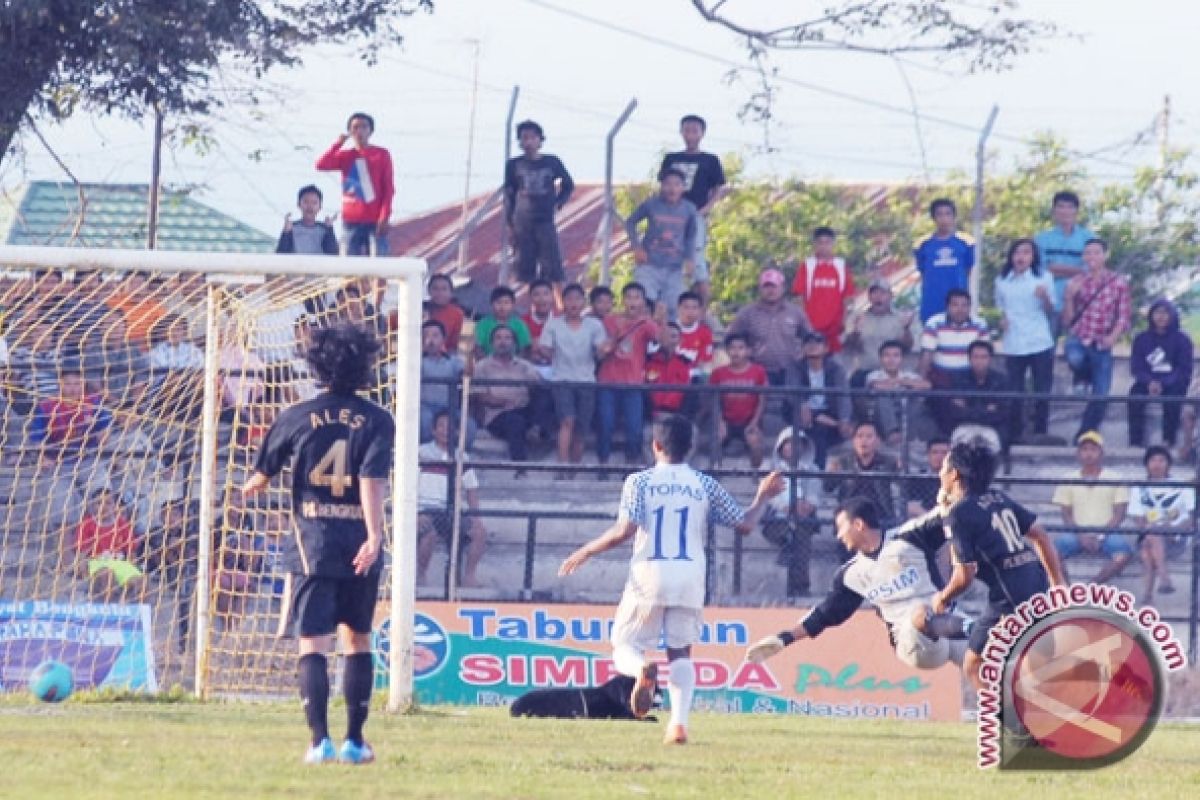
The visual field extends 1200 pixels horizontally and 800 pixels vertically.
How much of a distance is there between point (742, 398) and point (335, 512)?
405 inches

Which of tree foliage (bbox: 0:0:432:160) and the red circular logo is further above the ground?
tree foliage (bbox: 0:0:432:160)

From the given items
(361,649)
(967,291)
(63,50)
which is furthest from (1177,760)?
(63,50)

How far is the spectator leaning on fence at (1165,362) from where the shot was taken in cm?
1958

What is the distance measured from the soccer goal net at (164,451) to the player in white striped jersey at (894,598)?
2749 mm

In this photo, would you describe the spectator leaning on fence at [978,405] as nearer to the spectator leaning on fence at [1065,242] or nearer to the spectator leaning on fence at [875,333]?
the spectator leaning on fence at [875,333]

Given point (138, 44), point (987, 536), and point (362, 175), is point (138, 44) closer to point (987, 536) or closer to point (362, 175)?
point (362, 175)

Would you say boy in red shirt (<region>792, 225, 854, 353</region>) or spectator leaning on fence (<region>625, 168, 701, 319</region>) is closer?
boy in red shirt (<region>792, 225, 854, 353</region>)

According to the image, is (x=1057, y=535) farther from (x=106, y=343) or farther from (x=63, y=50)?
(x=63, y=50)

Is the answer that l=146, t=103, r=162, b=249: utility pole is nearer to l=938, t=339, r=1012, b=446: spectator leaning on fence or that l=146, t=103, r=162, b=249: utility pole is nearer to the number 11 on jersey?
l=938, t=339, r=1012, b=446: spectator leaning on fence

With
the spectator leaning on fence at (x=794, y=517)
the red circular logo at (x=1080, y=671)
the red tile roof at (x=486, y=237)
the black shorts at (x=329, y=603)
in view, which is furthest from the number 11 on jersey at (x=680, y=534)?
the red tile roof at (x=486, y=237)

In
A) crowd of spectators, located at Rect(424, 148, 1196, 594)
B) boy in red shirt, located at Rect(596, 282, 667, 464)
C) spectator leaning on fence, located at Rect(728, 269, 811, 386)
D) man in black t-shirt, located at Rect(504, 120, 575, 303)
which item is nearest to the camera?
crowd of spectators, located at Rect(424, 148, 1196, 594)

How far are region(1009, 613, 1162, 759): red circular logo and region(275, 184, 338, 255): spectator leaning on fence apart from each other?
36.6ft

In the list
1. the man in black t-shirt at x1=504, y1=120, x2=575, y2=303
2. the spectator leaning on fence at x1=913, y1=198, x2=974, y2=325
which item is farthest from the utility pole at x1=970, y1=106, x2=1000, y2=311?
the man in black t-shirt at x1=504, y1=120, x2=575, y2=303

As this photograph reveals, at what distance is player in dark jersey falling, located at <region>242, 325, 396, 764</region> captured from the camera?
905cm
